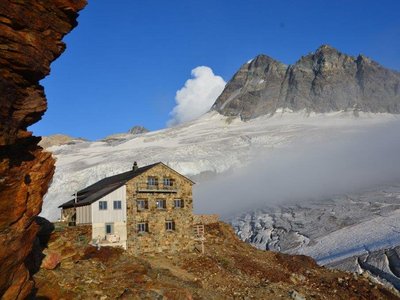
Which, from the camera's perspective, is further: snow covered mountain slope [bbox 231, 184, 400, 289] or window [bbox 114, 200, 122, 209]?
snow covered mountain slope [bbox 231, 184, 400, 289]

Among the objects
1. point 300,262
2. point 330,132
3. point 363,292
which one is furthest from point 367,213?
point 330,132

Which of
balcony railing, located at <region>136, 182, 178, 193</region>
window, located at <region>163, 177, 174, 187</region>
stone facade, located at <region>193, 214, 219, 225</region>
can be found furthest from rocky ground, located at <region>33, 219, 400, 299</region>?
window, located at <region>163, 177, 174, 187</region>

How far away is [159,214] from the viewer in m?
44.1

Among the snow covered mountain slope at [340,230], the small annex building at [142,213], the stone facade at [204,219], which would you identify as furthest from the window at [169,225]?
the snow covered mountain slope at [340,230]

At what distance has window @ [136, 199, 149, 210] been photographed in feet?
141

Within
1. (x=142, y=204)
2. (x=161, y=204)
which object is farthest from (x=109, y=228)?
(x=161, y=204)

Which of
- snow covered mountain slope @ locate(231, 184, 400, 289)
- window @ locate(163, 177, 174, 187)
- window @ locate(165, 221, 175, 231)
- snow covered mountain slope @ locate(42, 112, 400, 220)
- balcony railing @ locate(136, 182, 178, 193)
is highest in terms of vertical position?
snow covered mountain slope @ locate(42, 112, 400, 220)

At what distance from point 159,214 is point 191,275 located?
8886 mm

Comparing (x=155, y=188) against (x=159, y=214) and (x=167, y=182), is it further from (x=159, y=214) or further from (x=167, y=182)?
(x=159, y=214)

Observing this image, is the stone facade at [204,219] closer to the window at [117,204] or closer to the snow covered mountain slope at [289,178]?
the window at [117,204]

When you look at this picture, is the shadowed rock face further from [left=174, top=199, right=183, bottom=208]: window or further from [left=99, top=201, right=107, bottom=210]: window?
[left=174, top=199, right=183, bottom=208]: window

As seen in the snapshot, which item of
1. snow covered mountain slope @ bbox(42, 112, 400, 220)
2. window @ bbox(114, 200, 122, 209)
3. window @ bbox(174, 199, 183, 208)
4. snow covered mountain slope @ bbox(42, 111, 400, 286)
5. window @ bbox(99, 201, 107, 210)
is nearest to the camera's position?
window @ bbox(99, 201, 107, 210)

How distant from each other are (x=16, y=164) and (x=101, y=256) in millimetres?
18315

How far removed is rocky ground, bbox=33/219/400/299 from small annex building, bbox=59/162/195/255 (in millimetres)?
1854
